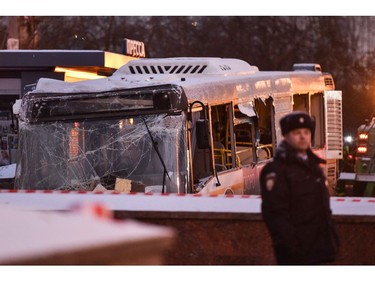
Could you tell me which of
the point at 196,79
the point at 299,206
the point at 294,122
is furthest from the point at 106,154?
the point at 299,206

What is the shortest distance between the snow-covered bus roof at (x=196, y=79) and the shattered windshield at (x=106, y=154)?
0.41 m

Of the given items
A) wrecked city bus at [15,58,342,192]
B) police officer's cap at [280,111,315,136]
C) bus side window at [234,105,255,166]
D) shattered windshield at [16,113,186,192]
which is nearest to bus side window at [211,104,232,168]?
wrecked city bus at [15,58,342,192]

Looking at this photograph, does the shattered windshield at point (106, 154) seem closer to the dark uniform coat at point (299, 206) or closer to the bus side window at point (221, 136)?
the bus side window at point (221, 136)

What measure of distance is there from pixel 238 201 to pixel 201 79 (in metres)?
2.76

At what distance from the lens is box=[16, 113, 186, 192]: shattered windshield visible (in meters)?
11.6

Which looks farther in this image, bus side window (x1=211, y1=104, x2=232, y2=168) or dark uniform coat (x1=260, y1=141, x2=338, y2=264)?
bus side window (x1=211, y1=104, x2=232, y2=168)

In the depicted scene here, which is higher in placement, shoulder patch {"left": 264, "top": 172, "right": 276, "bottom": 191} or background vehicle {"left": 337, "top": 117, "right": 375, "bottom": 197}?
shoulder patch {"left": 264, "top": 172, "right": 276, "bottom": 191}

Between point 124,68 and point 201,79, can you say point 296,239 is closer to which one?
point 201,79

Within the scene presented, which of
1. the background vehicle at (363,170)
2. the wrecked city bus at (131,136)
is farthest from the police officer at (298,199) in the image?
the background vehicle at (363,170)

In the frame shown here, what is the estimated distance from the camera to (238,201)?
33.7 feet

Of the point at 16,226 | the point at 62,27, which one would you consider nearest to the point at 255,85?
the point at 16,226

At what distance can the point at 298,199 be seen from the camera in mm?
7898

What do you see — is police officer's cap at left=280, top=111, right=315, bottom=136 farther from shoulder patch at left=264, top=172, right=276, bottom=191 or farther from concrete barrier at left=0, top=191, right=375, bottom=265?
concrete barrier at left=0, top=191, right=375, bottom=265

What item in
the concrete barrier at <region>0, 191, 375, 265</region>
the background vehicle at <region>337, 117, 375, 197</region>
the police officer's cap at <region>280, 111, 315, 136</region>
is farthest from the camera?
the background vehicle at <region>337, 117, 375, 197</region>
